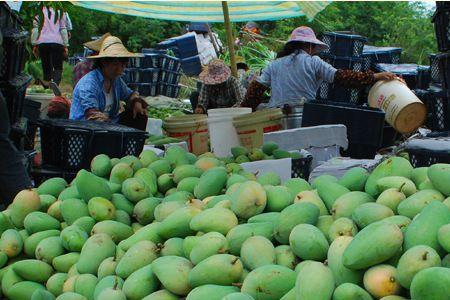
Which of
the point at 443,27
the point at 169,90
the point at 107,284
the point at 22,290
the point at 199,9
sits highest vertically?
the point at 199,9

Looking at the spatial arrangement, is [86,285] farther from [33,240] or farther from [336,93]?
[336,93]

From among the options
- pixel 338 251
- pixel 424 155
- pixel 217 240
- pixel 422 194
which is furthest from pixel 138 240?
pixel 424 155

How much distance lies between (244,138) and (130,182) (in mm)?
2709

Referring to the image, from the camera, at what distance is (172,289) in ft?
5.88

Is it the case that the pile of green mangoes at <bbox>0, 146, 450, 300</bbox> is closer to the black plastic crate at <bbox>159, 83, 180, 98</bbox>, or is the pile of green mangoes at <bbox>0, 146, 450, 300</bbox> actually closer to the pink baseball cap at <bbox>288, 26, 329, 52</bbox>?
the pink baseball cap at <bbox>288, 26, 329, 52</bbox>

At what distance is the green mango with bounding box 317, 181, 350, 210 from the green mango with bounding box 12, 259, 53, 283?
2.99 ft

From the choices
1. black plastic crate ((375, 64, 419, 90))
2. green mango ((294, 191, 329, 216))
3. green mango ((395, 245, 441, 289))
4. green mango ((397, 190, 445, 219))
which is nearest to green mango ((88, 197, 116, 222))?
green mango ((294, 191, 329, 216))

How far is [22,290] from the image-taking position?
2.13 meters

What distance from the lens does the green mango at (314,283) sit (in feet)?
4.92

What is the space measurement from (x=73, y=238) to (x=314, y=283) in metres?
0.99

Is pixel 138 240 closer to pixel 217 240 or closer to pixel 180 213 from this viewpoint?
pixel 180 213

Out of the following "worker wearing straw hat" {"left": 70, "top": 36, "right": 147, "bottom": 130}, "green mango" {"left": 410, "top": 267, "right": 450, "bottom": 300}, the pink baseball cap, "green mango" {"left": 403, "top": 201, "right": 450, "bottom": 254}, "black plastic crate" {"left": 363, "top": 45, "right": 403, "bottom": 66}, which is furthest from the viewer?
"black plastic crate" {"left": 363, "top": 45, "right": 403, "bottom": 66}

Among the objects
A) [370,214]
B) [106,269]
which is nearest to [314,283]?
[370,214]

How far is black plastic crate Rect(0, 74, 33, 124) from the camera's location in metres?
4.41
